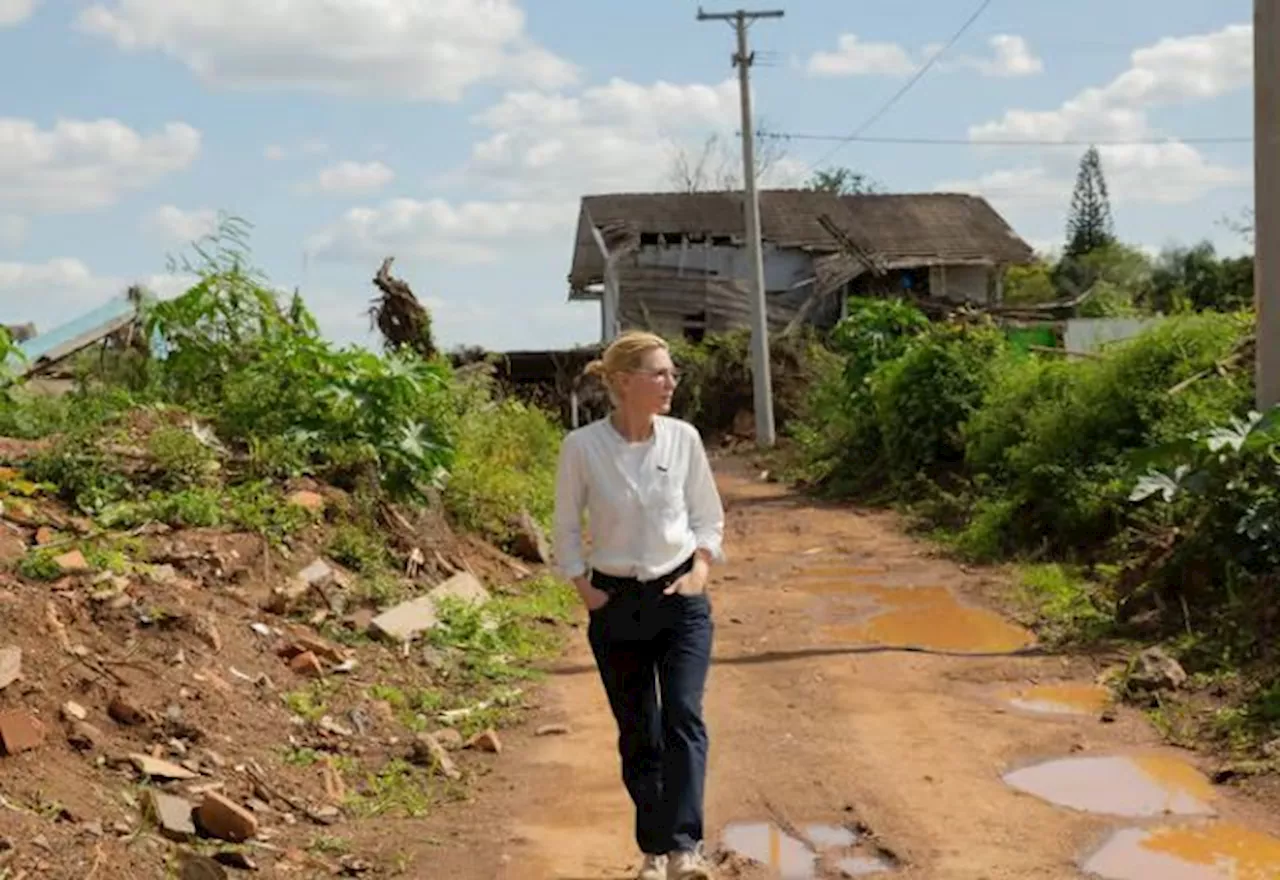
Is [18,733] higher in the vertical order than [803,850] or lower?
higher

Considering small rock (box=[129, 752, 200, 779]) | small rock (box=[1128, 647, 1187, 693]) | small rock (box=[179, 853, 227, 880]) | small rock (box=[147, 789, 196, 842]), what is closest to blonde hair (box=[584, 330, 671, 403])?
small rock (box=[179, 853, 227, 880])

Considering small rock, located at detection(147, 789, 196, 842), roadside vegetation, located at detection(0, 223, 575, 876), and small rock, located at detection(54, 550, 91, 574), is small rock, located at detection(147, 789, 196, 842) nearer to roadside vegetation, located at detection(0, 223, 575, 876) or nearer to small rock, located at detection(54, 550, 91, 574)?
roadside vegetation, located at detection(0, 223, 575, 876)

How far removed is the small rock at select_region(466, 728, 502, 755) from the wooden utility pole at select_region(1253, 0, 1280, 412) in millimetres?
5680

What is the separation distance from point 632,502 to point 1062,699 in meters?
4.16

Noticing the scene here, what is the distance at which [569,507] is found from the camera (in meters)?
5.22

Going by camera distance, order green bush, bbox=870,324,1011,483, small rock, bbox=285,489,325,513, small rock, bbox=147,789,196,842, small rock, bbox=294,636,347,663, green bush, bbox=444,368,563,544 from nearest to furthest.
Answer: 1. small rock, bbox=147,789,196,842
2. small rock, bbox=294,636,347,663
3. small rock, bbox=285,489,325,513
4. green bush, bbox=444,368,563,544
5. green bush, bbox=870,324,1011,483

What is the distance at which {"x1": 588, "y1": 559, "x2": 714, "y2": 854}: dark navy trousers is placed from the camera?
514cm

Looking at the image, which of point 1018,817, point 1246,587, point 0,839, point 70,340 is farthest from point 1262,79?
point 70,340

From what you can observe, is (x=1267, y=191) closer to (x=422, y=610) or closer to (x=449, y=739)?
(x=422, y=610)

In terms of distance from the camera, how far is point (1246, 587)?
9102mm

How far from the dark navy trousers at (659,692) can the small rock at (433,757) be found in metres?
1.91

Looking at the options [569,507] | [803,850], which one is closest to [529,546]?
[803,850]

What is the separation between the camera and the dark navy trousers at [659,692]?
5145mm

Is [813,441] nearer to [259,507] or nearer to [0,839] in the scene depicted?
[259,507]
